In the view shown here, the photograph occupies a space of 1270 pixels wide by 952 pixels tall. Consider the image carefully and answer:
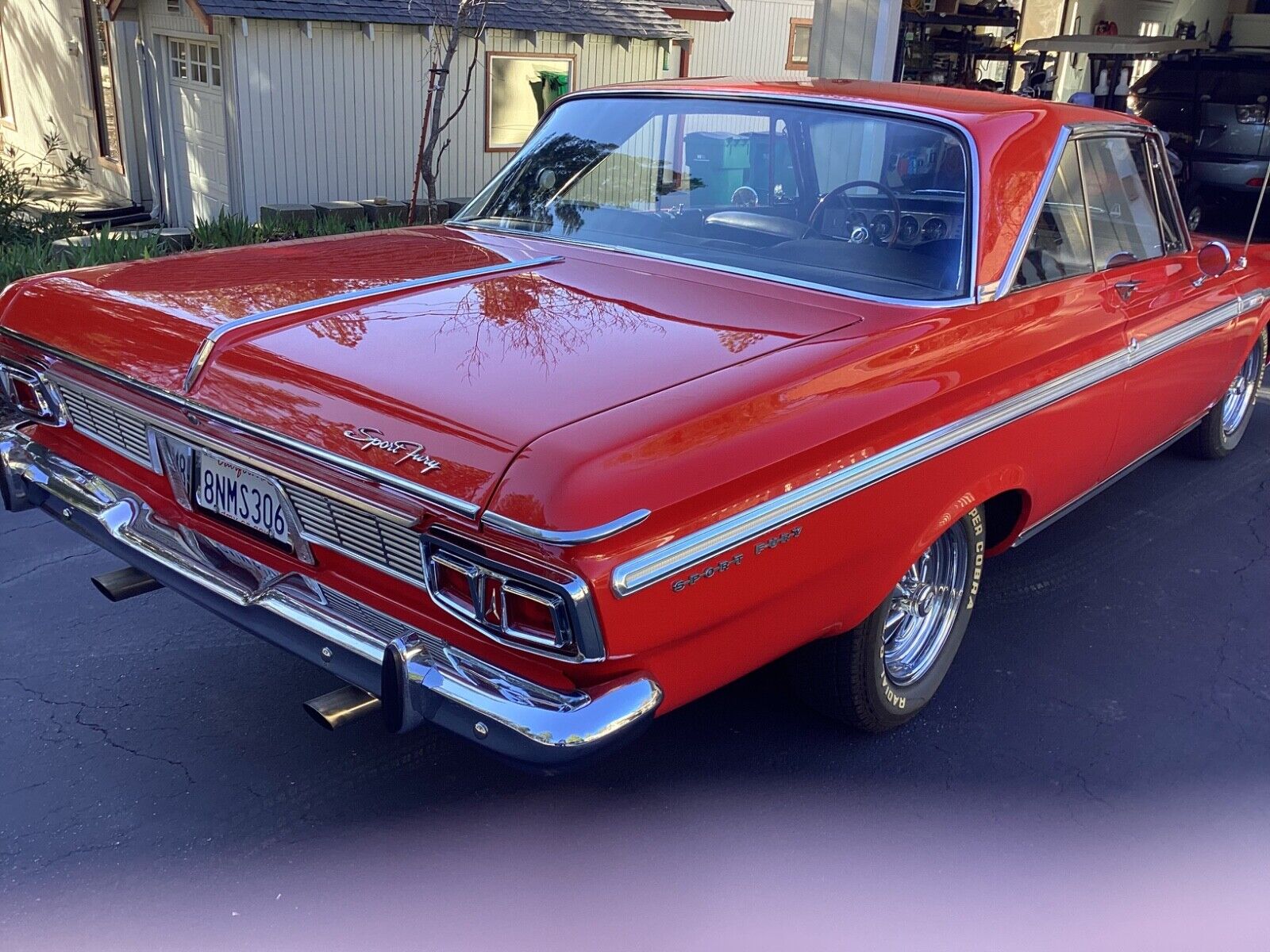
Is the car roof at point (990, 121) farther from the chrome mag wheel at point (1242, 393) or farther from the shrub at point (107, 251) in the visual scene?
the shrub at point (107, 251)

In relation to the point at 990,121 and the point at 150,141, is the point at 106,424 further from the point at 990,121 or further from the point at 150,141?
the point at 150,141

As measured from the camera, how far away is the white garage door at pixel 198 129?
422 inches

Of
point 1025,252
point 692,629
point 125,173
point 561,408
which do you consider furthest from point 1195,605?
point 125,173

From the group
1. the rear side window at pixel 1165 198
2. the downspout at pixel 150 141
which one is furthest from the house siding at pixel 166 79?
the rear side window at pixel 1165 198

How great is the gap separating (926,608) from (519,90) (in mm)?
10548

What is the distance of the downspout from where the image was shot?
12.0 meters

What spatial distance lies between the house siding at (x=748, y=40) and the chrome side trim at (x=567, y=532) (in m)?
13.4

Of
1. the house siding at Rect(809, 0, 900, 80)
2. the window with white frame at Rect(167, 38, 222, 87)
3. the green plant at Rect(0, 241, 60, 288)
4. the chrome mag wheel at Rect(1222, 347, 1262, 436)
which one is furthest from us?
the window with white frame at Rect(167, 38, 222, 87)

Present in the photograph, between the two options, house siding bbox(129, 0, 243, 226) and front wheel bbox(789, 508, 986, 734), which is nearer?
front wheel bbox(789, 508, 986, 734)

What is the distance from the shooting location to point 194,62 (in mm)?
11062

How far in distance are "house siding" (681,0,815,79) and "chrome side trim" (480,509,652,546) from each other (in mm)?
13380

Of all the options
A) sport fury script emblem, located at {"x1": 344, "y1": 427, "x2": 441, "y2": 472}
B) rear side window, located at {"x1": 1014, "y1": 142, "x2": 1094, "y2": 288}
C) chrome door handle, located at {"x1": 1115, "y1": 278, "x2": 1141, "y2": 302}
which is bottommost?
sport fury script emblem, located at {"x1": 344, "y1": 427, "x2": 441, "y2": 472}

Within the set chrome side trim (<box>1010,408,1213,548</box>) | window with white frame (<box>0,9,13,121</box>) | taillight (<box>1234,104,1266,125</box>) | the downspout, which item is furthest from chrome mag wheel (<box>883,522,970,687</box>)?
window with white frame (<box>0,9,13,121</box>)

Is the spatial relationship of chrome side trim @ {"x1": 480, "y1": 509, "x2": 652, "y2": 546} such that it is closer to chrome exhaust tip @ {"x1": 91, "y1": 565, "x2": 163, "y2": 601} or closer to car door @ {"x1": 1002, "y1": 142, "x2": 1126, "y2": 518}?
chrome exhaust tip @ {"x1": 91, "y1": 565, "x2": 163, "y2": 601}
